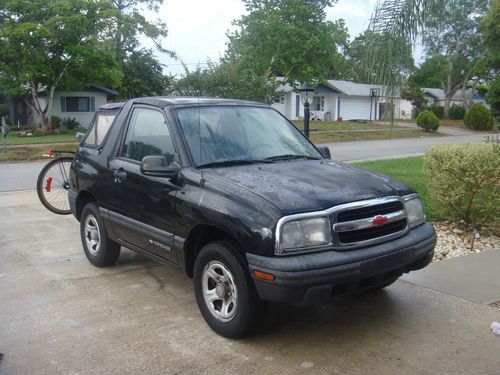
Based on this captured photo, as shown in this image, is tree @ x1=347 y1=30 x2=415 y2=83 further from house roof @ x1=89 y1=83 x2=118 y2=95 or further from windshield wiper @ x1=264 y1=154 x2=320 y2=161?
house roof @ x1=89 y1=83 x2=118 y2=95

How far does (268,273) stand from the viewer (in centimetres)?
362

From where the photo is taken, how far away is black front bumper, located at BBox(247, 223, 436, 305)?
3.60 meters

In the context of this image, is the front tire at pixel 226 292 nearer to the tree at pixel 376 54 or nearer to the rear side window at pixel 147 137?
the rear side window at pixel 147 137

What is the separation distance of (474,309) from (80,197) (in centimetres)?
445

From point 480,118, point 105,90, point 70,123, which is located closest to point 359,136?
point 480,118

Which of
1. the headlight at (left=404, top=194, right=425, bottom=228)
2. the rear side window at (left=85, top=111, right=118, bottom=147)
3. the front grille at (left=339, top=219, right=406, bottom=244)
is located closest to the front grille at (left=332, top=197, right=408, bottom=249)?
the front grille at (left=339, top=219, right=406, bottom=244)

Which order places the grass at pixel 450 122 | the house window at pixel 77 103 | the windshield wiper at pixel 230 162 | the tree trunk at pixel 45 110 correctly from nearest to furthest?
the windshield wiper at pixel 230 162 < the tree trunk at pixel 45 110 < the house window at pixel 77 103 < the grass at pixel 450 122

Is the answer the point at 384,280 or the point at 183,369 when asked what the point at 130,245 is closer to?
the point at 183,369

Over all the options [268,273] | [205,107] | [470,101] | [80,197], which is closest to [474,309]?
[268,273]

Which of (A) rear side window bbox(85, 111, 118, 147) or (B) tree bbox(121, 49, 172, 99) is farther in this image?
(B) tree bbox(121, 49, 172, 99)

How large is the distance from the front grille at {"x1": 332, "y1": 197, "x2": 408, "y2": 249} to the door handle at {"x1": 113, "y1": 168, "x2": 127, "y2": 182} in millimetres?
2363

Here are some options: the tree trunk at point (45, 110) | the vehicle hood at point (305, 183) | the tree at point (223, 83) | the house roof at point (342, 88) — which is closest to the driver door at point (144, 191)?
the vehicle hood at point (305, 183)

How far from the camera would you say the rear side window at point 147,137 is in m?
4.90

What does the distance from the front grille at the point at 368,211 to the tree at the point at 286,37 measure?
30.7m
